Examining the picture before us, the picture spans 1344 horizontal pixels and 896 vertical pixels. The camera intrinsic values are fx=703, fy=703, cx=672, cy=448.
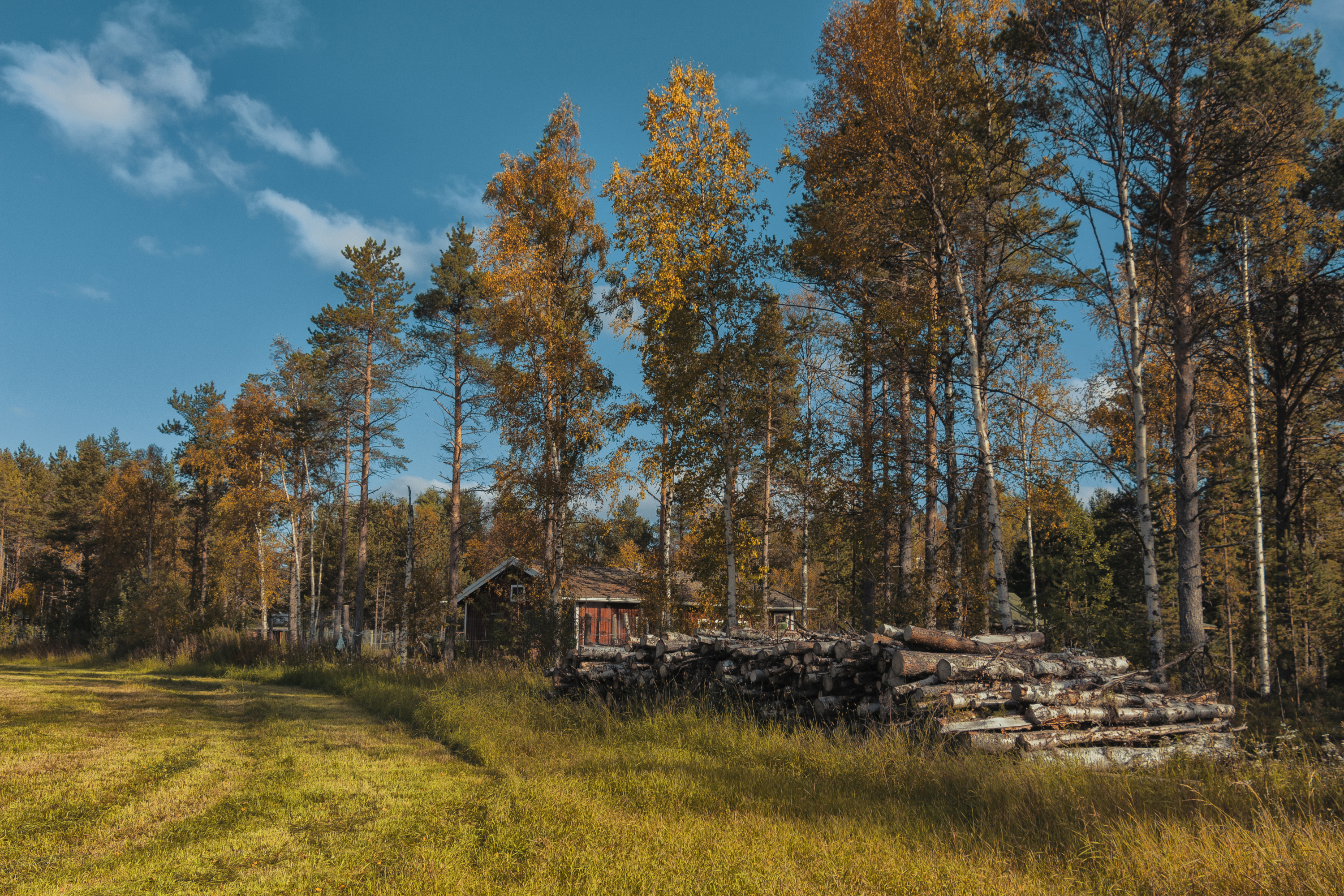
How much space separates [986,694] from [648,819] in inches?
140

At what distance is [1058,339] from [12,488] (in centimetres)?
6265

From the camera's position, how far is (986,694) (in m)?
6.62

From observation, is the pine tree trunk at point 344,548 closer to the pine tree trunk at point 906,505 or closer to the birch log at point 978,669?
the pine tree trunk at point 906,505

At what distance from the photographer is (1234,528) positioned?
2122cm

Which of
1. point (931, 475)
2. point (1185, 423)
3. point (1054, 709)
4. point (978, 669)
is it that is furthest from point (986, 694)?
point (931, 475)

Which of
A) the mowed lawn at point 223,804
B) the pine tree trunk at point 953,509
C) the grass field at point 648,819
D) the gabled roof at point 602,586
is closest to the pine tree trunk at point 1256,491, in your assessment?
the pine tree trunk at point 953,509

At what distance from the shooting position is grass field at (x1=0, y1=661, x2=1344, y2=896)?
3848 mm

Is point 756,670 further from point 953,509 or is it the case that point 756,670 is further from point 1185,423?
point 1185,423

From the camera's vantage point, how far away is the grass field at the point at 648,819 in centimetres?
385

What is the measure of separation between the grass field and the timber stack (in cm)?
60

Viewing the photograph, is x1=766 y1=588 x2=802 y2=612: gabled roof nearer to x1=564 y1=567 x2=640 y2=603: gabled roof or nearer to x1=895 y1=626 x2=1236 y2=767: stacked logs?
x1=564 y1=567 x2=640 y2=603: gabled roof

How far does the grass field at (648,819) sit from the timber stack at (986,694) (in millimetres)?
602

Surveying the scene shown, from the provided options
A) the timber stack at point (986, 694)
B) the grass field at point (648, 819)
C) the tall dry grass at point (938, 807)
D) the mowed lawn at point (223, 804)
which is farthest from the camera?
the timber stack at point (986, 694)

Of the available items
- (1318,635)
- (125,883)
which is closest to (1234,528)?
(1318,635)
